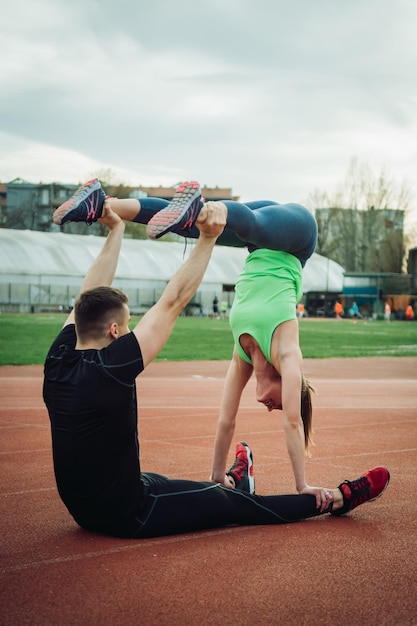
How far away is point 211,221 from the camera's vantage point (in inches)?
173

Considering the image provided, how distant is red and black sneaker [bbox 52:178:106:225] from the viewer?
467cm

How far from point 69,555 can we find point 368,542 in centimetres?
163

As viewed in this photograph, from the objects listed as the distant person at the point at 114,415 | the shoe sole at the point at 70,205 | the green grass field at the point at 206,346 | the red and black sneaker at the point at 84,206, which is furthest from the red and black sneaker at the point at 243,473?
the green grass field at the point at 206,346

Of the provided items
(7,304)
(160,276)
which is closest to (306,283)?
(160,276)

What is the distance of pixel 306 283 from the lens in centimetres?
7412

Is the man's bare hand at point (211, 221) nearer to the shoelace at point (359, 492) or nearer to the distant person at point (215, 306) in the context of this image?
the shoelace at point (359, 492)

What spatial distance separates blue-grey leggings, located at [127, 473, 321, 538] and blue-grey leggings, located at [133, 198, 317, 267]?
1439 mm

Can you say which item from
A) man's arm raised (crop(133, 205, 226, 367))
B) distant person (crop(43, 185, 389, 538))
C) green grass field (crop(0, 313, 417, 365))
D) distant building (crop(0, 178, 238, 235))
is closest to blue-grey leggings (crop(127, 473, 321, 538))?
distant person (crop(43, 185, 389, 538))

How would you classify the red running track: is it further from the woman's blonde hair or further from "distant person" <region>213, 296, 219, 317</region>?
"distant person" <region>213, 296, 219, 317</region>

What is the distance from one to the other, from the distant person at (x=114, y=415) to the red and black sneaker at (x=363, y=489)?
2.61 feet

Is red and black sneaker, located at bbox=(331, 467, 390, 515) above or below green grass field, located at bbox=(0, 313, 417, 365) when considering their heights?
above

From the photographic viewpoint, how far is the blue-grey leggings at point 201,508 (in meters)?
4.63

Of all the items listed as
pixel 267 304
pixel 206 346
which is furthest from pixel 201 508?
pixel 206 346

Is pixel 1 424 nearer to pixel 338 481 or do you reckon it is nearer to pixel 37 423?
pixel 37 423
